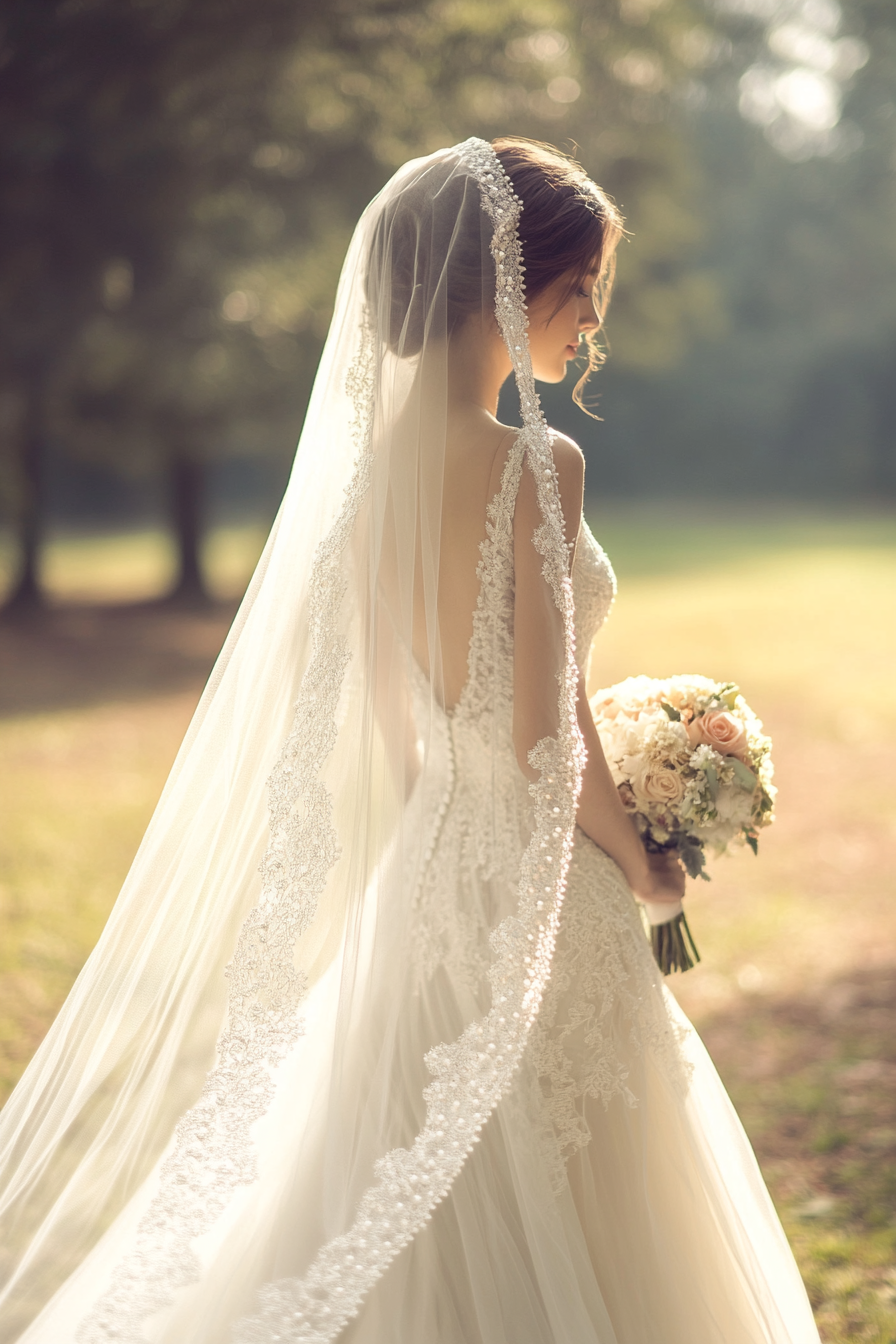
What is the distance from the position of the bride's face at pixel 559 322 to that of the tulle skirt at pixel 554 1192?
895 mm

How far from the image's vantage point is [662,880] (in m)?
2.06

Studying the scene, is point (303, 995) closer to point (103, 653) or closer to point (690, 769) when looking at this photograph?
point (690, 769)

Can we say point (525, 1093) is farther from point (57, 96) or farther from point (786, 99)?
point (786, 99)

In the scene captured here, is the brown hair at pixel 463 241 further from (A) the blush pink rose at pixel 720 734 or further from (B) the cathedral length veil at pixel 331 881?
(A) the blush pink rose at pixel 720 734

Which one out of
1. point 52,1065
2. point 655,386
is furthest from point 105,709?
point 655,386

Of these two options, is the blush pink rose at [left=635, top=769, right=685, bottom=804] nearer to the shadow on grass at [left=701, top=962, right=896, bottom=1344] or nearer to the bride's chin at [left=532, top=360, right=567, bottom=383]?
the bride's chin at [left=532, top=360, right=567, bottom=383]

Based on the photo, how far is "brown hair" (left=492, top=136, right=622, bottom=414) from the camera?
1849 mm

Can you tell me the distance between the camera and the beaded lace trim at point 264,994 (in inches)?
57.9

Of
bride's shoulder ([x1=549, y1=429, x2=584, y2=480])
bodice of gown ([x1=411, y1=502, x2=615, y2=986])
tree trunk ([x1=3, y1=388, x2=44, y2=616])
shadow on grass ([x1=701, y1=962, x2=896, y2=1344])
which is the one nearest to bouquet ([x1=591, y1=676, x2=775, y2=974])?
bodice of gown ([x1=411, y1=502, x2=615, y2=986])

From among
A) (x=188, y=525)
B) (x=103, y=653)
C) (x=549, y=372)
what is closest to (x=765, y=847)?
(x=549, y=372)

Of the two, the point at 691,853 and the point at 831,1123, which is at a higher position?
the point at 691,853

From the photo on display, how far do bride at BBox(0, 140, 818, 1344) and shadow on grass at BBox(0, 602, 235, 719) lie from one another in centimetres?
876

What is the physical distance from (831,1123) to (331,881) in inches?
104

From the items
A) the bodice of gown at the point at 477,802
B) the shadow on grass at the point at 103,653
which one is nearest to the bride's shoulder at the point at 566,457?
the bodice of gown at the point at 477,802
